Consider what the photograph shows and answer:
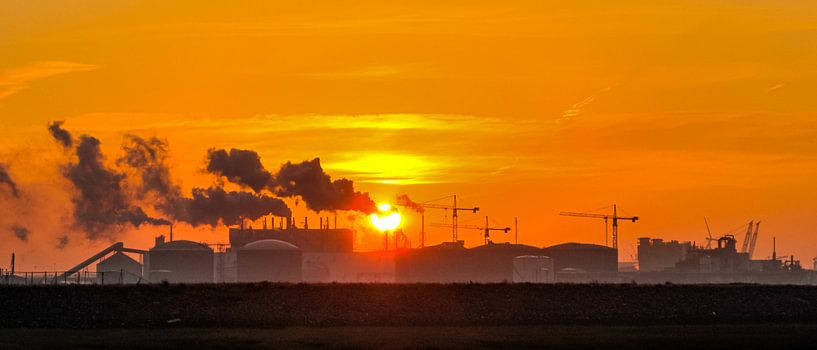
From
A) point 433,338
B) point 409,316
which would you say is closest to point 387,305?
point 409,316

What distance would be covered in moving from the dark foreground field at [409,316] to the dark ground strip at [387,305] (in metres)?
0.10

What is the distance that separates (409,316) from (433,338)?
1619 cm

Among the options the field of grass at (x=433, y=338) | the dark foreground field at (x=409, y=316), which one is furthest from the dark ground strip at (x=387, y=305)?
the field of grass at (x=433, y=338)

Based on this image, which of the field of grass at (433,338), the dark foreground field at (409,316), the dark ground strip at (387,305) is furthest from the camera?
the dark ground strip at (387,305)

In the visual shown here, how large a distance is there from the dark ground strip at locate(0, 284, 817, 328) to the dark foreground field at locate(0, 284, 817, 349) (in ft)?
0.34

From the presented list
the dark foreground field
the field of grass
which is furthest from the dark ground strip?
the field of grass

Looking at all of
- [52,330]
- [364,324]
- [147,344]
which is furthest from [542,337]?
[52,330]

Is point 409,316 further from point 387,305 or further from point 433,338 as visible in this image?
point 433,338

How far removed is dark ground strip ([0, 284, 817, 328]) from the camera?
333 feet

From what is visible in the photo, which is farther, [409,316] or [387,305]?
[387,305]

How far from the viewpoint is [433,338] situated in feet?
292

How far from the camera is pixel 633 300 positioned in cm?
11319

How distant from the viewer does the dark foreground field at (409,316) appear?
86750 millimetres

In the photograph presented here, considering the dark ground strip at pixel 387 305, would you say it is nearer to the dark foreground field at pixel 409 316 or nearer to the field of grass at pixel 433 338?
the dark foreground field at pixel 409 316
